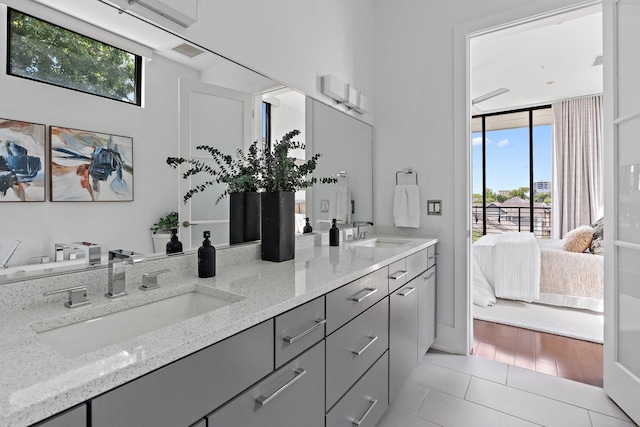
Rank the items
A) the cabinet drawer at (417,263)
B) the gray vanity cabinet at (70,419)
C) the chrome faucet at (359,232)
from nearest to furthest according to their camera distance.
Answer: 1. the gray vanity cabinet at (70,419)
2. the cabinet drawer at (417,263)
3. the chrome faucet at (359,232)

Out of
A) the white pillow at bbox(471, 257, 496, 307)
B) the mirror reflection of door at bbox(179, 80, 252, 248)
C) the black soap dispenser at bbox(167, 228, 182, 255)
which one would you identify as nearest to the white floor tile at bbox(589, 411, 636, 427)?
the white pillow at bbox(471, 257, 496, 307)

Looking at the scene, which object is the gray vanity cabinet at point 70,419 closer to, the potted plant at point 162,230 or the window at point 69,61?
the potted plant at point 162,230

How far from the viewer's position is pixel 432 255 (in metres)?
2.48

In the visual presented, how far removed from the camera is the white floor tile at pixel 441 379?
80.9 inches

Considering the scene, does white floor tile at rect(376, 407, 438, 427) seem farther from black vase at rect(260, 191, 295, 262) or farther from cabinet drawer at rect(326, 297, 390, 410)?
black vase at rect(260, 191, 295, 262)

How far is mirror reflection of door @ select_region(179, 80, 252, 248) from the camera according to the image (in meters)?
1.37

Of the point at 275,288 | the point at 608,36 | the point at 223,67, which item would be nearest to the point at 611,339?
the point at 608,36

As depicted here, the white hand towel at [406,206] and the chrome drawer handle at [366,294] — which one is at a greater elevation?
the white hand towel at [406,206]

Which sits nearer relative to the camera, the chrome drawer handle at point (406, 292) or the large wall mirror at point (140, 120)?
the large wall mirror at point (140, 120)

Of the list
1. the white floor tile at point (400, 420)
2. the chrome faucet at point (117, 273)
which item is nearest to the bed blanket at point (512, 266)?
the white floor tile at point (400, 420)

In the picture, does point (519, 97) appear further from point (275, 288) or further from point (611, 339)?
point (275, 288)

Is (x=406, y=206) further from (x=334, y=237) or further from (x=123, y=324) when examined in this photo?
(x=123, y=324)

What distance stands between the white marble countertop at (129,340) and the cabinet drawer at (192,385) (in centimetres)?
2

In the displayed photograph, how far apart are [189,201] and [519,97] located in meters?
5.66
